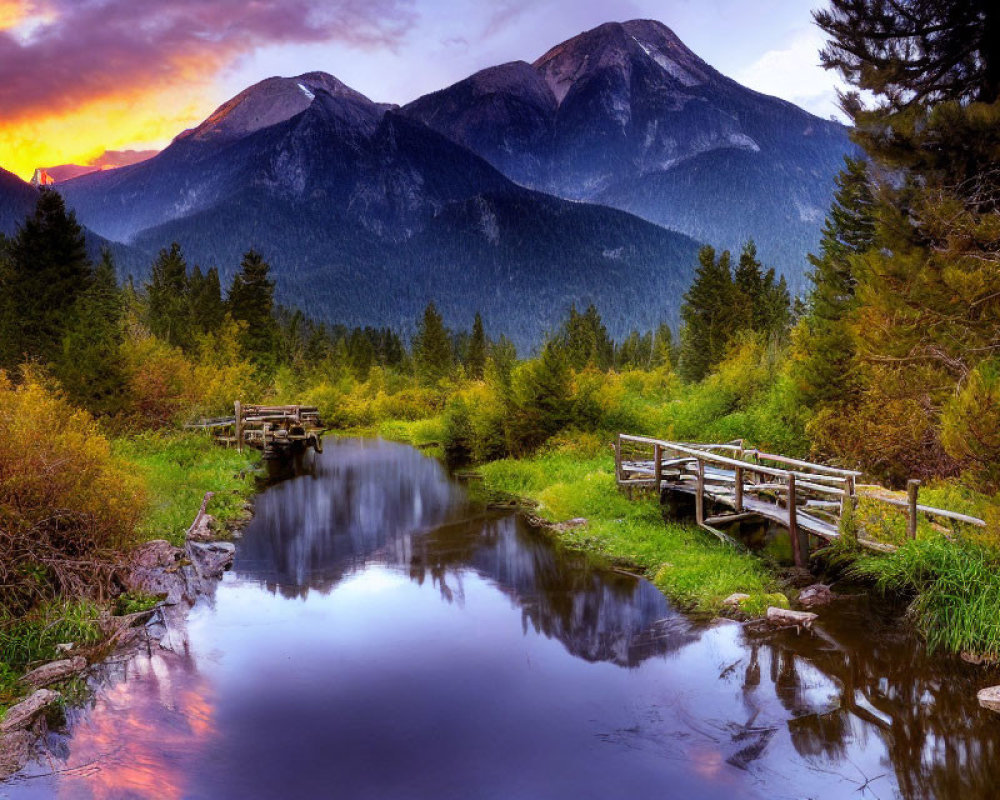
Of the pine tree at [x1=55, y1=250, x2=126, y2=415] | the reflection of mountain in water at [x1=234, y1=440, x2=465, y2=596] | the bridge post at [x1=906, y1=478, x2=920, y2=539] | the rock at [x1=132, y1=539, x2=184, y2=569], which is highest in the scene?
the pine tree at [x1=55, y1=250, x2=126, y2=415]

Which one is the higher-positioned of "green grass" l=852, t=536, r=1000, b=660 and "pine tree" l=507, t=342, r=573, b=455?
"pine tree" l=507, t=342, r=573, b=455

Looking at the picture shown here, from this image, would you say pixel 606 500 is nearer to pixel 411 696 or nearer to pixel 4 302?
pixel 411 696

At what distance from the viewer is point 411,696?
9.82m

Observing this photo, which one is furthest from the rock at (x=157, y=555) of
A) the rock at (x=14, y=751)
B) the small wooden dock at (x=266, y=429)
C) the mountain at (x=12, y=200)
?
the mountain at (x=12, y=200)

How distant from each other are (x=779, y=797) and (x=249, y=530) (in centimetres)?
1560

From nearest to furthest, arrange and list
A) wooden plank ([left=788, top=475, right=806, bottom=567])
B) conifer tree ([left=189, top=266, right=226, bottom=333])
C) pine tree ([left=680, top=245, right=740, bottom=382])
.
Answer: wooden plank ([left=788, top=475, right=806, bottom=567]), conifer tree ([left=189, top=266, right=226, bottom=333]), pine tree ([left=680, top=245, right=740, bottom=382])

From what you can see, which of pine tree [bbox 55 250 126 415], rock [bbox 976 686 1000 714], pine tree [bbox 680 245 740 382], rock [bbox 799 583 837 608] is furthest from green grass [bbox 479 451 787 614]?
pine tree [bbox 680 245 740 382]

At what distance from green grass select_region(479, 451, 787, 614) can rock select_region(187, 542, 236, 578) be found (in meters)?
7.84

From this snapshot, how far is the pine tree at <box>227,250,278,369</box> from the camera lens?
53219 mm

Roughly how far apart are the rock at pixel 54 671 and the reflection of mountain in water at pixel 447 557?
4.73 m

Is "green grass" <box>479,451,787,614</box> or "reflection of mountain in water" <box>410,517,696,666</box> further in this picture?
"green grass" <box>479,451,787,614</box>

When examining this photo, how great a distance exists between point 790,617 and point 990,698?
306 cm

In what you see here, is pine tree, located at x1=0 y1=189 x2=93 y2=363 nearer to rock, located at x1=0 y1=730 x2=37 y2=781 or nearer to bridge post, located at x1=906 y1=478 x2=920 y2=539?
rock, located at x1=0 y1=730 x2=37 y2=781

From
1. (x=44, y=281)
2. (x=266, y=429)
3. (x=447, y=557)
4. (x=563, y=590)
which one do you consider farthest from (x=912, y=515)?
(x=44, y=281)
